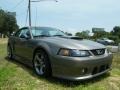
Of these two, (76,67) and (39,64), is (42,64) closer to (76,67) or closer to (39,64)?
(39,64)

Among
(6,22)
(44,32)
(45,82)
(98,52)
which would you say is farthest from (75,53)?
(6,22)

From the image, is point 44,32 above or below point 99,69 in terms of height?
above

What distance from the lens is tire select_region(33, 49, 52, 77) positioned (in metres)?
5.69

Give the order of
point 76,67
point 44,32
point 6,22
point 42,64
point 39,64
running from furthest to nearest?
1. point 6,22
2. point 44,32
3. point 39,64
4. point 42,64
5. point 76,67

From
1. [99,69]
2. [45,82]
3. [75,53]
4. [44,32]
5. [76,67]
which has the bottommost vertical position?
[45,82]

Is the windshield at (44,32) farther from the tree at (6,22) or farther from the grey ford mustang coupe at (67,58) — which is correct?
the tree at (6,22)

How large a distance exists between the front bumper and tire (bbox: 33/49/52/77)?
231 mm

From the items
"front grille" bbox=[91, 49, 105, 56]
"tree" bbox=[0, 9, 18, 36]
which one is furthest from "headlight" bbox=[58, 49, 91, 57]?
"tree" bbox=[0, 9, 18, 36]

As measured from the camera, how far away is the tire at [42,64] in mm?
5688

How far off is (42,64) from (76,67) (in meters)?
1.10

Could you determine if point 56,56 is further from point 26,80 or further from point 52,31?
point 52,31

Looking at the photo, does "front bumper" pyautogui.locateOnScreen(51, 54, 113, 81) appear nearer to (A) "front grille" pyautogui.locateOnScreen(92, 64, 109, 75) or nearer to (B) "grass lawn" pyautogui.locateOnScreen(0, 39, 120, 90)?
(A) "front grille" pyautogui.locateOnScreen(92, 64, 109, 75)

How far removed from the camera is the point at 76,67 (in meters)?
5.16

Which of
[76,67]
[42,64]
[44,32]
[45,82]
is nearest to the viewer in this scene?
[76,67]
